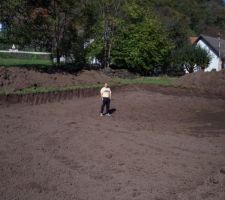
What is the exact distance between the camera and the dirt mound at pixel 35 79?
90.5 feet

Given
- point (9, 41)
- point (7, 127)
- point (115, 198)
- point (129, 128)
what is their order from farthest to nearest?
point (9, 41), point (129, 128), point (7, 127), point (115, 198)

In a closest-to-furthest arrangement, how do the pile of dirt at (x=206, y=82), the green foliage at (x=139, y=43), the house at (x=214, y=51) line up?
the pile of dirt at (x=206, y=82), the green foliage at (x=139, y=43), the house at (x=214, y=51)

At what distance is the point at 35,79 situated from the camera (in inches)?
1162

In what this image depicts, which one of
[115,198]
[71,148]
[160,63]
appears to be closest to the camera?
[115,198]

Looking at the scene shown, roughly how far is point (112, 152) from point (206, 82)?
21.8m

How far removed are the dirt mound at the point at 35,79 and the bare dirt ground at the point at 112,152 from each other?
3.06m

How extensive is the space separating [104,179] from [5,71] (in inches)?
707

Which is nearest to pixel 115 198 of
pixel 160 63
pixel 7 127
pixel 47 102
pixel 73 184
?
pixel 73 184

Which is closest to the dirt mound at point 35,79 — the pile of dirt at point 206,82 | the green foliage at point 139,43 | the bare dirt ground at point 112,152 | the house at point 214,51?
the bare dirt ground at point 112,152

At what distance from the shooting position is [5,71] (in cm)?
2867

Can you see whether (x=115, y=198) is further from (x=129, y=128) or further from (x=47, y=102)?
(x=47, y=102)

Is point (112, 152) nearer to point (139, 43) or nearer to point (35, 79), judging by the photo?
point (35, 79)

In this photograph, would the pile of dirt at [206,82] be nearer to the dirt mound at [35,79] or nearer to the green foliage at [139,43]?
the dirt mound at [35,79]

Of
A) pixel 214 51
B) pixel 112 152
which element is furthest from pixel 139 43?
pixel 112 152
